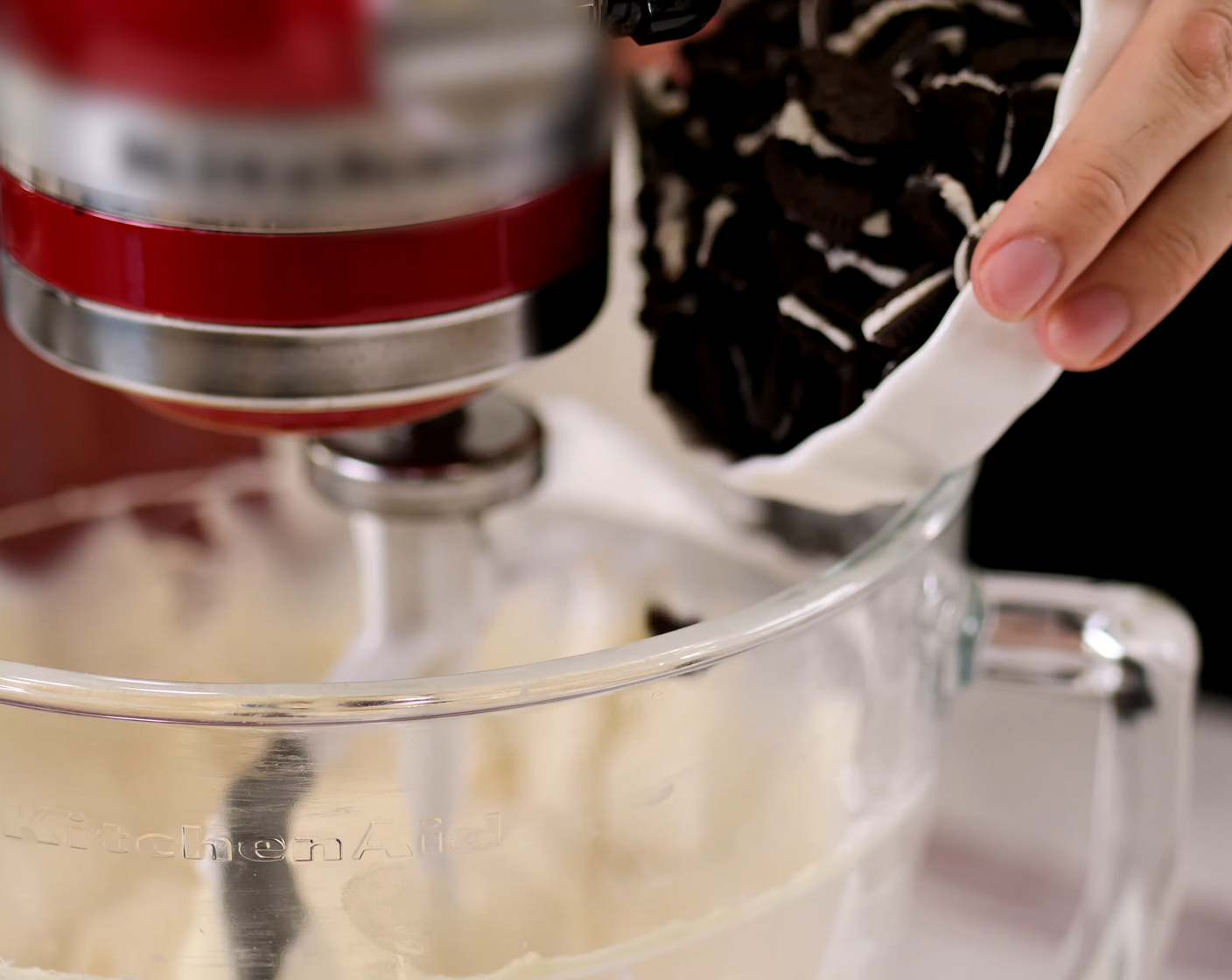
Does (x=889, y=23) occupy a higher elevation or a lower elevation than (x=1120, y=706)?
higher

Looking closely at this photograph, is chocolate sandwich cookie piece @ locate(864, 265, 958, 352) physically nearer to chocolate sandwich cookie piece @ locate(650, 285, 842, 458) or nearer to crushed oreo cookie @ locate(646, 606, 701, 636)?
chocolate sandwich cookie piece @ locate(650, 285, 842, 458)

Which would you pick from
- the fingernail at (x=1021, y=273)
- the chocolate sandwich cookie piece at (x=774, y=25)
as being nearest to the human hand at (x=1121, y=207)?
the fingernail at (x=1021, y=273)

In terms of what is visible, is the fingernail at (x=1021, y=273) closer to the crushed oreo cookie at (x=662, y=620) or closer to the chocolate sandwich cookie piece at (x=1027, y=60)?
the chocolate sandwich cookie piece at (x=1027, y=60)

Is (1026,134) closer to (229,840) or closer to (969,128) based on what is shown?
(969,128)

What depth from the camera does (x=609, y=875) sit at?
26 cm

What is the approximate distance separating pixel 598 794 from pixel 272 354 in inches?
3.5

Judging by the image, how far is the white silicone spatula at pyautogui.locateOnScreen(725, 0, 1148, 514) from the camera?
Result: 0.22m

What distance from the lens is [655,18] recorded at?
218 millimetres

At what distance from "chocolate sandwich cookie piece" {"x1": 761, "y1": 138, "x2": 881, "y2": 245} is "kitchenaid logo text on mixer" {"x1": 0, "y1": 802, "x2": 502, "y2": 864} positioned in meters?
0.12

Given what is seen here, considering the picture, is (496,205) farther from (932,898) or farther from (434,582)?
(932,898)

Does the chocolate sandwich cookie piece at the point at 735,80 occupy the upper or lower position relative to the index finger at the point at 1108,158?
lower

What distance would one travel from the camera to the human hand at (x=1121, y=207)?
0.69 feet

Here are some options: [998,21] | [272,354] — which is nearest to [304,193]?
[272,354]

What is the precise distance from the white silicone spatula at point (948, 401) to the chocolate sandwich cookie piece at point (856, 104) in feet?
0.10
